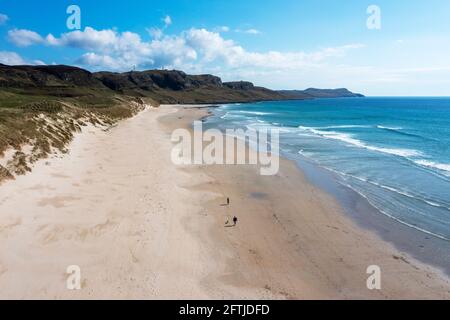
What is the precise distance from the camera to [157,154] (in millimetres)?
31750

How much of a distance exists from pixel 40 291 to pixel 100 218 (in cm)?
562

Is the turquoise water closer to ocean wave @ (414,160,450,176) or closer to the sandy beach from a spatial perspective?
ocean wave @ (414,160,450,176)

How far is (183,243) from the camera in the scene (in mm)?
14820

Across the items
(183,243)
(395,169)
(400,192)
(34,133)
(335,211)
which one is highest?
(34,133)

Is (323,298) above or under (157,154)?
under

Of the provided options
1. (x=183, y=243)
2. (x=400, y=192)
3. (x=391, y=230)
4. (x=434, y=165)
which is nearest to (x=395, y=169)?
(x=434, y=165)

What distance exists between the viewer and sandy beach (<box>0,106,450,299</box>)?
1174 centimetres

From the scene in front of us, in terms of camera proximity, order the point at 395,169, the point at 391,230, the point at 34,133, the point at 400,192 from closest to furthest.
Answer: the point at 391,230, the point at 400,192, the point at 34,133, the point at 395,169

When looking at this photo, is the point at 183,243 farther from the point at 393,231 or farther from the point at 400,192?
the point at 400,192

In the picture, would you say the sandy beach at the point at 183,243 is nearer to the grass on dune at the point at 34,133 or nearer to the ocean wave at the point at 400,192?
the grass on dune at the point at 34,133

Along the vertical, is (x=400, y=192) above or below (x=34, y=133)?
below

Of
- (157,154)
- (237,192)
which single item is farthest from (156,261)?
(157,154)

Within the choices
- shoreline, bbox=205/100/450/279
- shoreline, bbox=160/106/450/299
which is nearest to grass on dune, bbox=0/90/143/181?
shoreline, bbox=160/106/450/299
